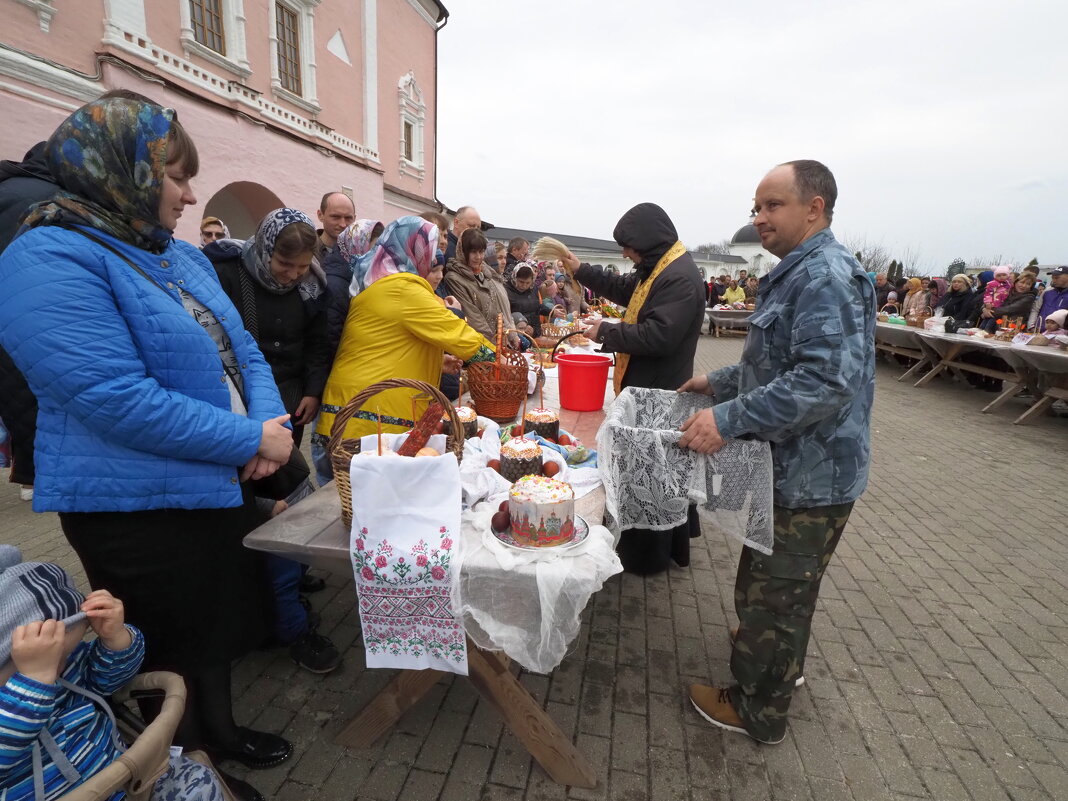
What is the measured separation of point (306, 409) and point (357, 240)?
0.99 meters

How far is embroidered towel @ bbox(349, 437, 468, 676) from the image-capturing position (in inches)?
56.8

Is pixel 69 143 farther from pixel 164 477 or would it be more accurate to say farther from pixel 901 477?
pixel 901 477

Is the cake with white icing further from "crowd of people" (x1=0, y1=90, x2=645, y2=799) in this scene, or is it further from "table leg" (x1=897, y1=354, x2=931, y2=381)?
"table leg" (x1=897, y1=354, x2=931, y2=381)

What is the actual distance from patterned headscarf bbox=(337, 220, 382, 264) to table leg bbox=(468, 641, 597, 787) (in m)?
2.23

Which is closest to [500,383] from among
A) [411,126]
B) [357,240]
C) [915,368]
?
[357,240]

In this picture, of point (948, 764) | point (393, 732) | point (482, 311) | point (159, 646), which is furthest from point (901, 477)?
point (159, 646)

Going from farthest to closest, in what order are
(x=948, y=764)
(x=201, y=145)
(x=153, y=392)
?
1. (x=201, y=145)
2. (x=948, y=764)
3. (x=153, y=392)

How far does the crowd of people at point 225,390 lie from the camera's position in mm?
1239

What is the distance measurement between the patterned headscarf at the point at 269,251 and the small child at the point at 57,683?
1.37 meters

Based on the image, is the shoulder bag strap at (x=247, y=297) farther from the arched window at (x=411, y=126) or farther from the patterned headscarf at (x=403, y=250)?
the arched window at (x=411, y=126)

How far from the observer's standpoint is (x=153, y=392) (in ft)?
4.29

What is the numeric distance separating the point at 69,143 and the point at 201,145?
320 inches

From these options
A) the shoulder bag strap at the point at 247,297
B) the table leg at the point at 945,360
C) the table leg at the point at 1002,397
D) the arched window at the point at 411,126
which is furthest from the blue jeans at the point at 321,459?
the arched window at the point at 411,126

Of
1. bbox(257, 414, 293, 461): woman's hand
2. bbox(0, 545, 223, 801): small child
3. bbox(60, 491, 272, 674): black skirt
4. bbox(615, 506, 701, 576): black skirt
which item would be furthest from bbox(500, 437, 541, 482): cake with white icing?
bbox(615, 506, 701, 576): black skirt
